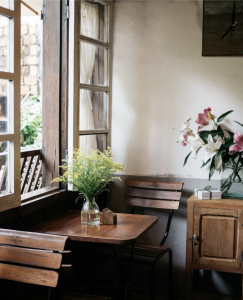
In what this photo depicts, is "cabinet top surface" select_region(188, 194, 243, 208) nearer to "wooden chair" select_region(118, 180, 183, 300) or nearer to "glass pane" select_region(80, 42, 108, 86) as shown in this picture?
"wooden chair" select_region(118, 180, 183, 300)

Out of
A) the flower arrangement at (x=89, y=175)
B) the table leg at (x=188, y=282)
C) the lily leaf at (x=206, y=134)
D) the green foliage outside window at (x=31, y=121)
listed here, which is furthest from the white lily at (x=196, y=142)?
the green foliage outside window at (x=31, y=121)

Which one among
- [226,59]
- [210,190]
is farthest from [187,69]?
[210,190]

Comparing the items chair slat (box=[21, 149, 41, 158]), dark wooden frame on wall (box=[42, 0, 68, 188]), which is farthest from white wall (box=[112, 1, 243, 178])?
A: chair slat (box=[21, 149, 41, 158])

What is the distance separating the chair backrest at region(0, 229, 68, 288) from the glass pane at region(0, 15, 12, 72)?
3.18 ft

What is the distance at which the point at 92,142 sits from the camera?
3.43 metres

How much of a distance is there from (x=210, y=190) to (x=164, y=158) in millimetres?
590

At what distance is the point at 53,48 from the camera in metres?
3.05

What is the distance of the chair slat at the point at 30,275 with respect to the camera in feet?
6.10

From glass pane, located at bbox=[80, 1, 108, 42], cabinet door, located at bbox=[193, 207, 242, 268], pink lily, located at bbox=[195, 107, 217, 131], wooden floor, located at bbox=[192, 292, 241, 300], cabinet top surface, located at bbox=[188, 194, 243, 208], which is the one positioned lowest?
wooden floor, located at bbox=[192, 292, 241, 300]

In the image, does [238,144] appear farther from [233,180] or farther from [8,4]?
[8,4]

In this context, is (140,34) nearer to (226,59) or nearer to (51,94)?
(226,59)

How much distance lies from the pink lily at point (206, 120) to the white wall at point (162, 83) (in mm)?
186

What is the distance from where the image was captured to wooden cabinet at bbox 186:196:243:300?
2.98 m

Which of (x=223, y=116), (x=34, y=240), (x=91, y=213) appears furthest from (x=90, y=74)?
(x=34, y=240)
